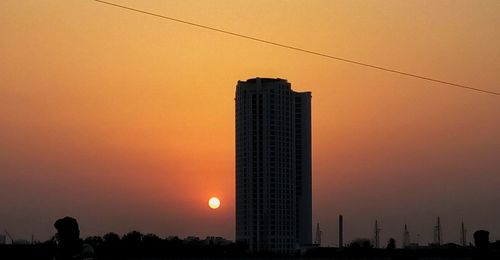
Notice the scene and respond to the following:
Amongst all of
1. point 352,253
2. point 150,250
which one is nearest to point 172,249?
point 150,250

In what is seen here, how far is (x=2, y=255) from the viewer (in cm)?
11794

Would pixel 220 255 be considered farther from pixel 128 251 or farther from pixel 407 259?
pixel 407 259

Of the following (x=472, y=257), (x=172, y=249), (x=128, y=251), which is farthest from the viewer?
(x=172, y=249)

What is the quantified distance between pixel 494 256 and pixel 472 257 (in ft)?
1.04

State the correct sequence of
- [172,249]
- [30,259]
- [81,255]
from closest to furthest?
[81,255] < [30,259] < [172,249]

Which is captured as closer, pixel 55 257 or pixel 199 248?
pixel 55 257

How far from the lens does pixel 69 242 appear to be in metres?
10.5

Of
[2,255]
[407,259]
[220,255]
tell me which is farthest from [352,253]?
[407,259]

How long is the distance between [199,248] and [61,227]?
18481 cm

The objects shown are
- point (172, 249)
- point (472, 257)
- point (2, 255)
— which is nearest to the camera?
point (472, 257)

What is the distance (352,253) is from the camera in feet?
641

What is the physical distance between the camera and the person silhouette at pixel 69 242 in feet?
33.8

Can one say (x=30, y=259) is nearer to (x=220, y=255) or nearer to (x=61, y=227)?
(x=220, y=255)

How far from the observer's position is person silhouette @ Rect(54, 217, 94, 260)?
10.3 m
